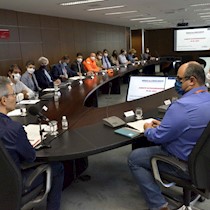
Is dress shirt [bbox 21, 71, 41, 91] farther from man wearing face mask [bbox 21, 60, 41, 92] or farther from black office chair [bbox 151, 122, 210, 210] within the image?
black office chair [bbox 151, 122, 210, 210]

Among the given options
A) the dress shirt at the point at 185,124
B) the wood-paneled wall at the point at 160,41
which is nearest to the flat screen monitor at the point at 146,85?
the dress shirt at the point at 185,124

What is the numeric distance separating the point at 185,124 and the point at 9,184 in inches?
43.0

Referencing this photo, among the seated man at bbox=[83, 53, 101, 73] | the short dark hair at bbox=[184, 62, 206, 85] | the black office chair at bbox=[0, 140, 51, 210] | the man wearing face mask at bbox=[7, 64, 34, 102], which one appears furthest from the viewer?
the seated man at bbox=[83, 53, 101, 73]

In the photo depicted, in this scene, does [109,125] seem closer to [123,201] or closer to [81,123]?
[81,123]

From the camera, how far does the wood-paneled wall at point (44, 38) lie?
6.31m

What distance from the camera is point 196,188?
163cm

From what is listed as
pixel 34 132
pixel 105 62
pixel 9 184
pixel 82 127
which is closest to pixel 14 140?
pixel 9 184

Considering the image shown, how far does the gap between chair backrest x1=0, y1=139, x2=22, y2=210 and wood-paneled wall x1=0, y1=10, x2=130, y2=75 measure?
5.24 meters

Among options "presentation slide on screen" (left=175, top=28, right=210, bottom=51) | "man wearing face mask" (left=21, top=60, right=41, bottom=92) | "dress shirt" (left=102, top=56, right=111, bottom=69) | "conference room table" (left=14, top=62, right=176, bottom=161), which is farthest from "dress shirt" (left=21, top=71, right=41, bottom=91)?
"presentation slide on screen" (left=175, top=28, right=210, bottom=51)

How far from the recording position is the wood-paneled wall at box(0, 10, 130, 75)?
6309 millimetres

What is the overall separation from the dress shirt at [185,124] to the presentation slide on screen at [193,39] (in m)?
13.7

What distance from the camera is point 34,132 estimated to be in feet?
6.63

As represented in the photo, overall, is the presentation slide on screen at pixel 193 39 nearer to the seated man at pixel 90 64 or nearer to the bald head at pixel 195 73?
the seated man at pixel 90 64

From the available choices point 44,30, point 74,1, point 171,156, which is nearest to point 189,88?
point 171,156
